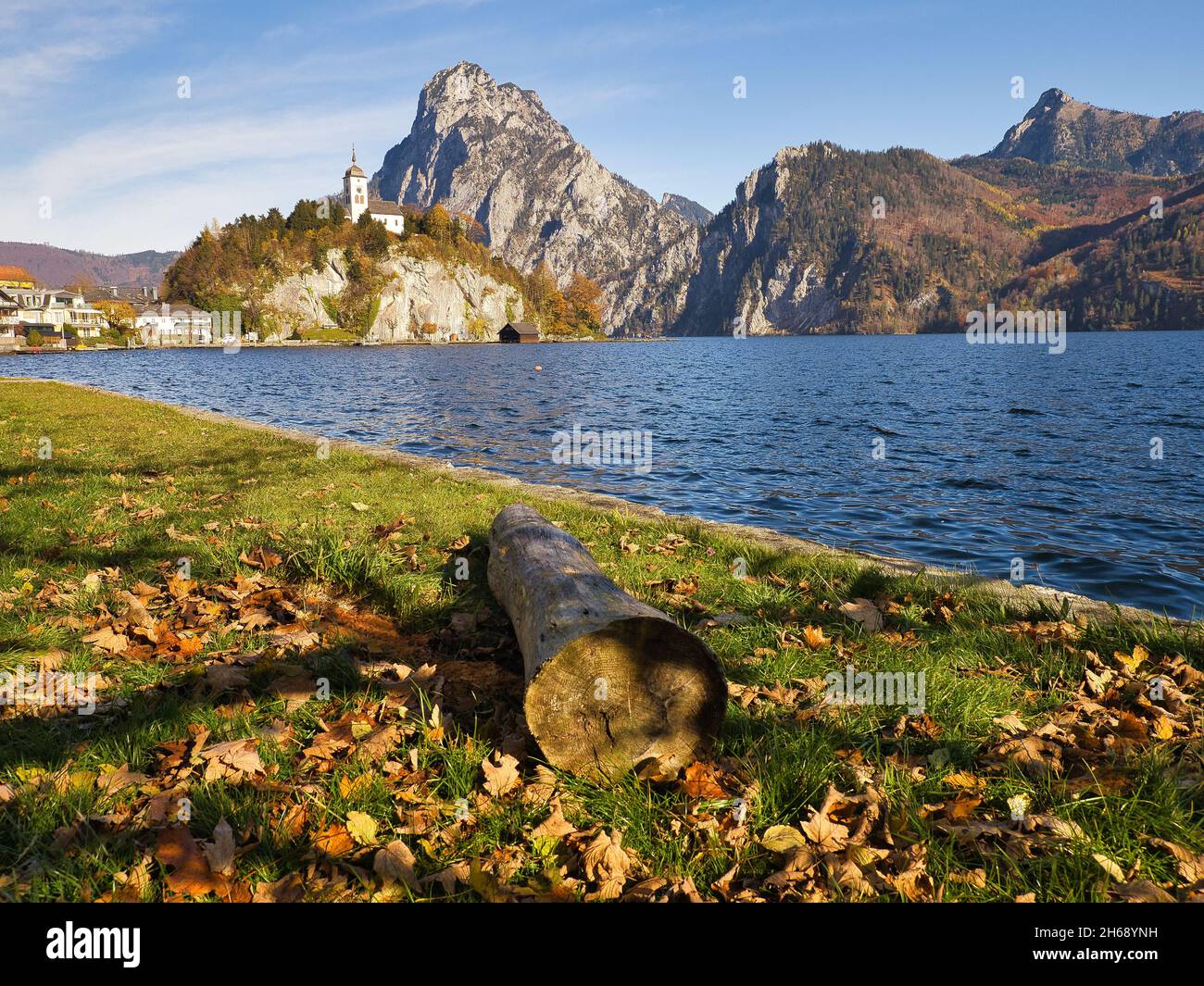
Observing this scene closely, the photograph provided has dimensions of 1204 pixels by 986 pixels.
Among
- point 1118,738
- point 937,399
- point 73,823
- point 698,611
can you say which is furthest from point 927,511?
point 937,399

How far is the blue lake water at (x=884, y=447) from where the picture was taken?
43.5 ft

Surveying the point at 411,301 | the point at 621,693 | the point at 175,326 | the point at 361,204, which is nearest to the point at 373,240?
the point at 411,301

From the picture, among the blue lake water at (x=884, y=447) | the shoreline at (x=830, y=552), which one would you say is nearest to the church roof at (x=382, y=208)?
the blue lake water at (x=884, y=447)

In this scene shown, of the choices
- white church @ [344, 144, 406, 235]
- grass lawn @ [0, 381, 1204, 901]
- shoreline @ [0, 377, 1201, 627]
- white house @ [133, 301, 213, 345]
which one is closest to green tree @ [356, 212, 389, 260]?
white church @ [344, 144, 406, 235]

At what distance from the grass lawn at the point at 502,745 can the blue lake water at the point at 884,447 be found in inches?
272

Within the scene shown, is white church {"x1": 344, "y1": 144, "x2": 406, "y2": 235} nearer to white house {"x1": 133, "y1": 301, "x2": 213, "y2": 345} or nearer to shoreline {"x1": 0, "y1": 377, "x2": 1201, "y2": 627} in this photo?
white house {"x1": 133, "y1": 301, "x2": 213, "y2": 345}

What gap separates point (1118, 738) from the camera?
408 centimetres

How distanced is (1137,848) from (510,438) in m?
25.0

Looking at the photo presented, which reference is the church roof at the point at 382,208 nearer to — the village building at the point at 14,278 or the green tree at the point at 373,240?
the green tree at the point at 373,240

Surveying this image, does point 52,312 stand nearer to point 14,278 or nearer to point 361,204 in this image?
point 14,278

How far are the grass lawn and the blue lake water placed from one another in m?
6.91

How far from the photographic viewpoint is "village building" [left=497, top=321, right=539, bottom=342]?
164m

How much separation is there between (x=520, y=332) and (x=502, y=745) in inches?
6541
